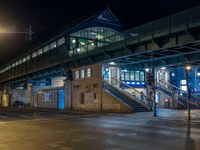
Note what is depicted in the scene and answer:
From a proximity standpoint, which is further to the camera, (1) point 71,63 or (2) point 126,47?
(1) point 71,63

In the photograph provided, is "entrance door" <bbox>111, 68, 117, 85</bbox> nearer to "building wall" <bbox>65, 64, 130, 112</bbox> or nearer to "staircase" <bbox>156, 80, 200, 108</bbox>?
"building wall" <bbox>65, 64, 130, 112</bbox>

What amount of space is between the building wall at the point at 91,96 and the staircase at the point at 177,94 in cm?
1013

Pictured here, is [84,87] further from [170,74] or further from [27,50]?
[27,50]

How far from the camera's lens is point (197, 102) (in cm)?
3916

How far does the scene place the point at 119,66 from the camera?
42719mm

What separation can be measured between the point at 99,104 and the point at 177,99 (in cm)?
1124

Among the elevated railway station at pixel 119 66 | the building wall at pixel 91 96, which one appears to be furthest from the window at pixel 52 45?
the building wall at pixel 91 96

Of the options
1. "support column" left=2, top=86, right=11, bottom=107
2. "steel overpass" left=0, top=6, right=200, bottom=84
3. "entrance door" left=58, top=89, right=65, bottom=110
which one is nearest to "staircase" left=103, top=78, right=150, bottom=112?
"steel overpass" left=0, top=6, right=200, bottom=84

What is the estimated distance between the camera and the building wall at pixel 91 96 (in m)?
36.4

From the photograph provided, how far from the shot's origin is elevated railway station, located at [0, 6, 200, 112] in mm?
26844

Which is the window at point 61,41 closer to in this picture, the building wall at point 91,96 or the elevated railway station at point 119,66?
the elevated railway station at point 119,66

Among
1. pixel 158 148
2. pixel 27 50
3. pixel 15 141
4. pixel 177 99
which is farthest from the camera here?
pixel 27 50

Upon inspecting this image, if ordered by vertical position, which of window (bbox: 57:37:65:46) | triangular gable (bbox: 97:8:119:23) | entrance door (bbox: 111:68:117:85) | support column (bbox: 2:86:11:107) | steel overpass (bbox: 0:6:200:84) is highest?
triangular gable (bbox: 97:8:119:23)

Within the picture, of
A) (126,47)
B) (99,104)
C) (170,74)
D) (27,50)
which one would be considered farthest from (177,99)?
(27,50)
